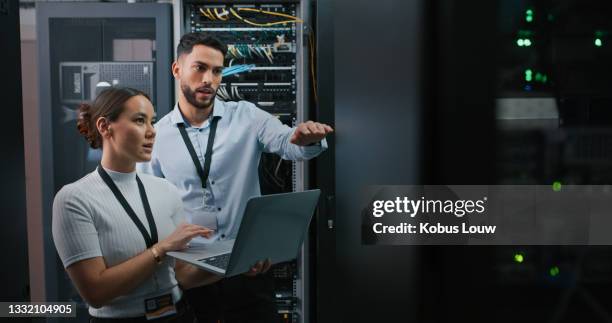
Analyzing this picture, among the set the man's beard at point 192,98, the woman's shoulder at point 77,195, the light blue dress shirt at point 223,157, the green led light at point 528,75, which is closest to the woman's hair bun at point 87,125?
the woman's shoulder at point 77,195

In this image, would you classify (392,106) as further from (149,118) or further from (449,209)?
(149,118)

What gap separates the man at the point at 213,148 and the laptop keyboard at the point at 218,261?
15 centimetres

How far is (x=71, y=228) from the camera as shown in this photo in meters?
1.11

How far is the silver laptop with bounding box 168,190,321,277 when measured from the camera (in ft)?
3.90

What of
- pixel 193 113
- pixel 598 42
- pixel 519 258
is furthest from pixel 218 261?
pixel 598 42

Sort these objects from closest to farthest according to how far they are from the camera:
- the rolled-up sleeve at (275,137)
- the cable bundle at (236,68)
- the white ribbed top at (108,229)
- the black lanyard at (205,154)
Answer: the white ribbed top at (108,229) → the black lanyard at (205,154) → the rolled-up sleeve at (275,137) → the cable bundle at (236,68)

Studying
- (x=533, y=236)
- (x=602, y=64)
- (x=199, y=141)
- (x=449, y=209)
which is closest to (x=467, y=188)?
(x=449, y=209)

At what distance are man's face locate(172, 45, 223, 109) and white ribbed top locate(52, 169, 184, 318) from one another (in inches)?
14.6

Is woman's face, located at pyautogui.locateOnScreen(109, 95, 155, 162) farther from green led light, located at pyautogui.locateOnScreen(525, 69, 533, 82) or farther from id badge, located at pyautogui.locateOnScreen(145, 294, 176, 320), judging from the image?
green led light, located at pyautogui.locateOnScreen(525, 69, 533, 82)

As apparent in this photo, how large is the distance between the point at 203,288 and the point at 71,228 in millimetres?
552

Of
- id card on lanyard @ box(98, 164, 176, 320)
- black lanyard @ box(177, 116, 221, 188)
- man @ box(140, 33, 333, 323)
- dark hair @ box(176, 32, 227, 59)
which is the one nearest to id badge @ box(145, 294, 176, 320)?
id card on lanyard @ box(98, 164, 176, 320)

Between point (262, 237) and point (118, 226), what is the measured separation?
0.36 m

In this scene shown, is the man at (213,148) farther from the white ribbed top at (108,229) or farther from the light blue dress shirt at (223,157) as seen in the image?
the white ribbed top at (108,229)

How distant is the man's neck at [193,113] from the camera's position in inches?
58.9
